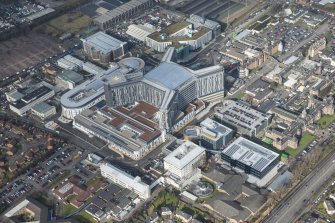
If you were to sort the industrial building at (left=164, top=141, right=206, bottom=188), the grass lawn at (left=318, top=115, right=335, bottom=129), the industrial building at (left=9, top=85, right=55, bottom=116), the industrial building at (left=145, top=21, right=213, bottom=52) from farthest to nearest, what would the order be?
1. the industrial building at (left=145, top=21, right=213, bottom=52)
2. the industrial building at (left=9, top=85, right=55, bottom=116)
3. the grass lawn at (left=318, top=115, right=335, bottom=129)
4. the industrial building at (left=164, top=141, right=206, bottom=188)

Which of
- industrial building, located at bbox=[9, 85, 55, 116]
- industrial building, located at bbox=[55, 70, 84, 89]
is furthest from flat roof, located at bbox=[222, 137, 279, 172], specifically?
industrial building, located at bbox=[9, 85, 55, 116]

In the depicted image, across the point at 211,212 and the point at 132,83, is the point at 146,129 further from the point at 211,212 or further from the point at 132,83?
the point at 211,212

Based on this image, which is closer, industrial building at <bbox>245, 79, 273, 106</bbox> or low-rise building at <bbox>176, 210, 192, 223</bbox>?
low-rise building at <bbox>176, 210, 192, 223</bbox>

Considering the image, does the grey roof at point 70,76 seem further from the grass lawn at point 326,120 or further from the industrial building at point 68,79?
the grass lawn at point 326,120

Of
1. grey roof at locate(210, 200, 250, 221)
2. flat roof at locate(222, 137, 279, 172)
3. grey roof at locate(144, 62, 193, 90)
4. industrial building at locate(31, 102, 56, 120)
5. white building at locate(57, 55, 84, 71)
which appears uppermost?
grey roof at locate(144, 62, 193, 90)

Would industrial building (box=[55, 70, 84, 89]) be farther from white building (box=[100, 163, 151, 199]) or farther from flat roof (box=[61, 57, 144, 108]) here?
white building (box=[100, 163, 151, 199])

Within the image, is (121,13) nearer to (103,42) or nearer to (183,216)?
(103,42)

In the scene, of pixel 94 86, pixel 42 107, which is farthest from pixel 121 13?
pixel 42 107
